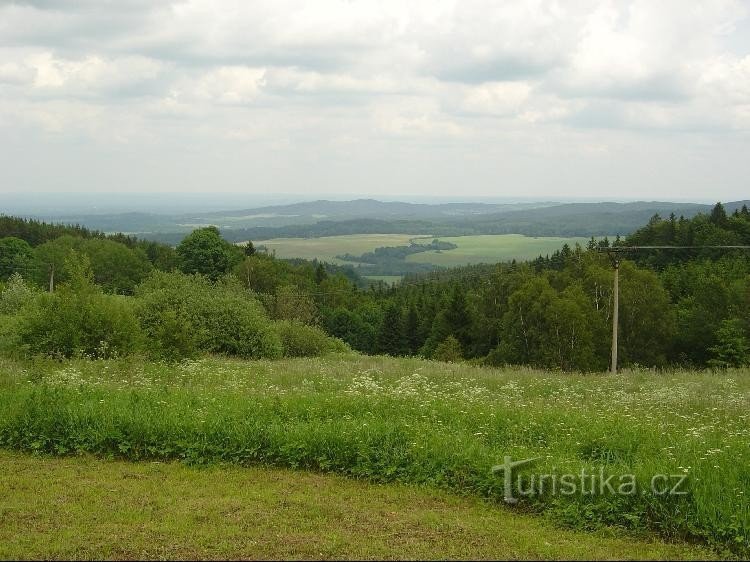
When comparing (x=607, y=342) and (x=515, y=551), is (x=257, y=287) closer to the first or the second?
(x=607, y=342)

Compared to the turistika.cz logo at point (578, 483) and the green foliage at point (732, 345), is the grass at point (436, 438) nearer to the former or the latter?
the turistika.cz logo at point (578, 483)

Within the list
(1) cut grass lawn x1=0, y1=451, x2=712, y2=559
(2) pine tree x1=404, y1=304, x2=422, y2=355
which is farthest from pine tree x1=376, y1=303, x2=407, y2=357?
(1) cut grass lawn x1=0, y1=451, x2=712, y2=559

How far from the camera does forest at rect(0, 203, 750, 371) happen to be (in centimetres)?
2259

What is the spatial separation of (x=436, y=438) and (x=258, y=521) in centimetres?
306

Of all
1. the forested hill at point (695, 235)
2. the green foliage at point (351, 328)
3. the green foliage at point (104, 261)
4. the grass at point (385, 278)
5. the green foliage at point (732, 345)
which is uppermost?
the forested hill at point (695, 235)

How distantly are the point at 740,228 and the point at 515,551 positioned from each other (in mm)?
90801

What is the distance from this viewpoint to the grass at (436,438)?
716 cm

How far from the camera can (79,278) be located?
2195 centimetres

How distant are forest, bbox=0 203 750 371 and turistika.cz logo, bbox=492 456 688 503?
16189 millimetres

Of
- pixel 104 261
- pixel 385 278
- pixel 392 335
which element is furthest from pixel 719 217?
pixel 385 278

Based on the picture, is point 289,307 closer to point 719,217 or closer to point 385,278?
point 719,217

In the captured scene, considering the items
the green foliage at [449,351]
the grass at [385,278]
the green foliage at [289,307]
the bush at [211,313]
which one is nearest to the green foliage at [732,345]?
the green foliage at [449,351]

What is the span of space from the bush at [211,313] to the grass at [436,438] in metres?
14.9

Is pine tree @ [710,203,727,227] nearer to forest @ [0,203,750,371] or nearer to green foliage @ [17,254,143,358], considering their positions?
forest @ [0,203,750,371]
